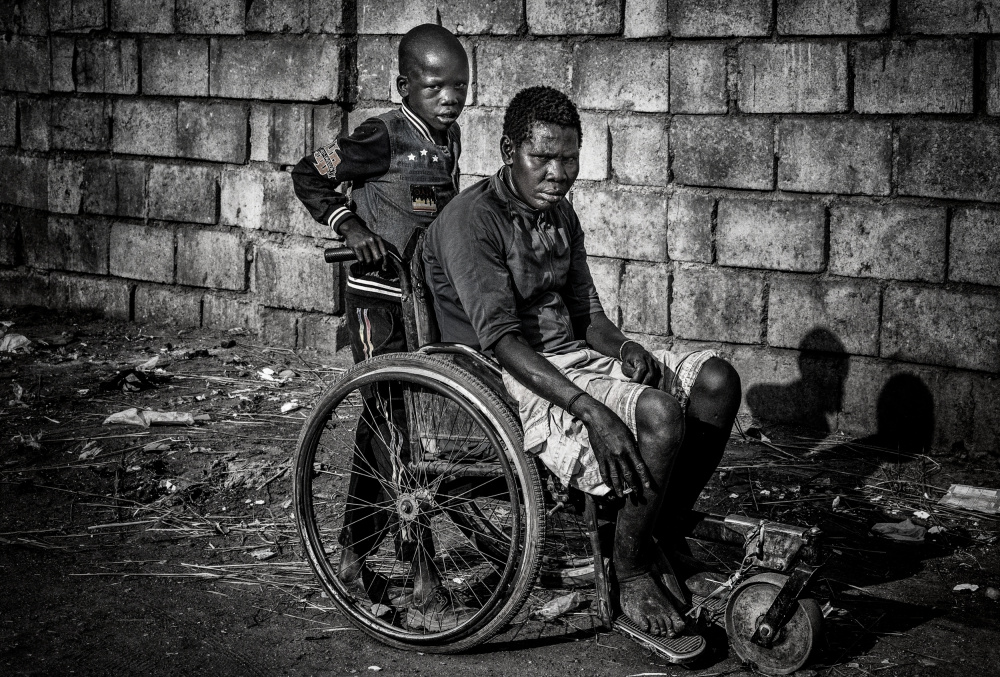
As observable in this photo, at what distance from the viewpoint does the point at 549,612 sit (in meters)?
3.30

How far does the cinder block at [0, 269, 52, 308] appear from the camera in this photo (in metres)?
Answer: 7.36

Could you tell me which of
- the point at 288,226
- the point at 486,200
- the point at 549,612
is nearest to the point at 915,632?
the point at 549,612

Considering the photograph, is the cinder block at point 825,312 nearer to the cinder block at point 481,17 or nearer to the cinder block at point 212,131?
the cinder block at point 481,17

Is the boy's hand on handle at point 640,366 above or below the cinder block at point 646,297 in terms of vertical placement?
below

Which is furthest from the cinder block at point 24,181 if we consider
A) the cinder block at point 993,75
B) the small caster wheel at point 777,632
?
Answer: the cinder block at point 993,75

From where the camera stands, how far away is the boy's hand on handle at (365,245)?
321 cm

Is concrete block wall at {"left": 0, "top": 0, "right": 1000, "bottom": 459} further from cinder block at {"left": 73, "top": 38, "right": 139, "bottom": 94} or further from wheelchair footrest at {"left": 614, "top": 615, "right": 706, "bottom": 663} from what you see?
wheelchair footrest at {"left": 614, "top": 615, "right": 706, "bottom": 663}

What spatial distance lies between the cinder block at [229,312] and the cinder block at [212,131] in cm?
97

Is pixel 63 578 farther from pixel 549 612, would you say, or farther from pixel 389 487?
pixel 549 612

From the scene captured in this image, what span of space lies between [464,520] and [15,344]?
14.3 ft

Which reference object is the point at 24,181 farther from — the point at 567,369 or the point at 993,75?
the point at 993,75

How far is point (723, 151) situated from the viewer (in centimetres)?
518

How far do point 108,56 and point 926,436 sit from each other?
6085 millimetres

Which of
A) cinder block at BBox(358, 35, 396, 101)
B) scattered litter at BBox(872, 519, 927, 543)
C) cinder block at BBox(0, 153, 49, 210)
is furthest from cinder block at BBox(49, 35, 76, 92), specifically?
scattered litter at BBox(872, 519, 927, 543)
